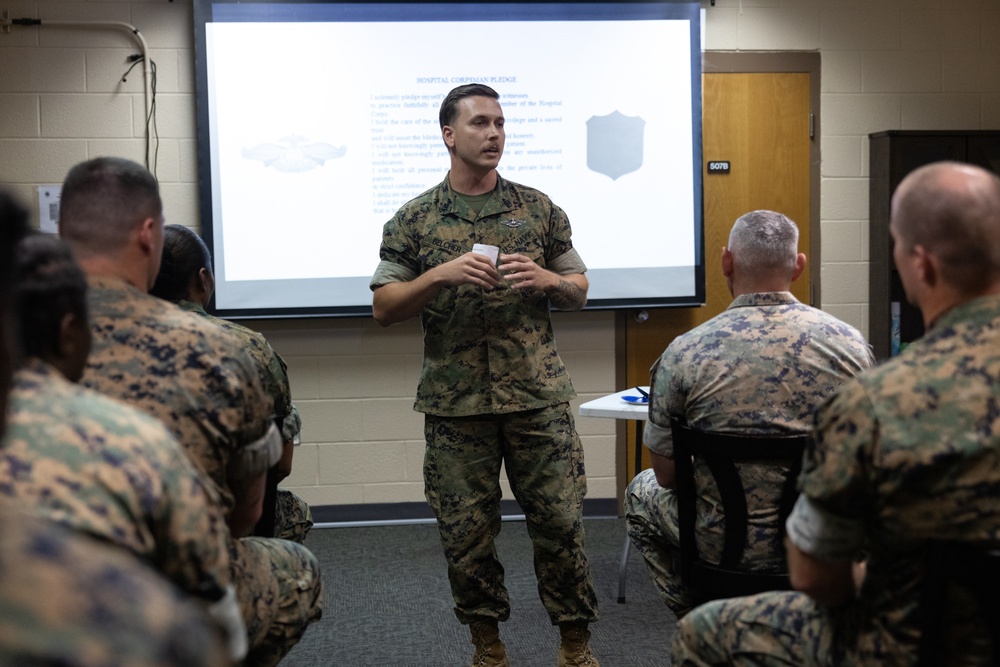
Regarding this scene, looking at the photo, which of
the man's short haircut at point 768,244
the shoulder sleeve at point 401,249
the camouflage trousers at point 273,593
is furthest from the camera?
the shoulder sleeve at point 401,249

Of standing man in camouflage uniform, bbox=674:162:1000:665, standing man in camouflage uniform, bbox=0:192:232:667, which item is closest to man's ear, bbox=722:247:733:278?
standing man in camouflage uniform, bbox=674:162:1000:665

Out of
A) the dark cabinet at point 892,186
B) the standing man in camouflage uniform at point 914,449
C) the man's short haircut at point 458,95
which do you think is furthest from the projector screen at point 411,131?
the standing man in camouflage uniform at point 914,449

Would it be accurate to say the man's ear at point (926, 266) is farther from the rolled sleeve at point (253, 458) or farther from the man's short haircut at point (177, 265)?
the man's short haircut at point (177, 265)

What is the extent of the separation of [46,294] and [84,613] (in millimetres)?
853

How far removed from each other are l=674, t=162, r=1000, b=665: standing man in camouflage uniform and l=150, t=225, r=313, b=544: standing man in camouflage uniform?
50.1 inches

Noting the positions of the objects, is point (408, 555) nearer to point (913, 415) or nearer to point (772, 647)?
point (772, 647)

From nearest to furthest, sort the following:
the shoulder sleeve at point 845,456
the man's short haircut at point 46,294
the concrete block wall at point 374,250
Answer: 1. the man's short haircut at point 46,294
2. the shoulder sleeve at point 845,456
3. the concrete block wall at point 374,250

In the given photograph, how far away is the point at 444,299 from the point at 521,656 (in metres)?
1.10

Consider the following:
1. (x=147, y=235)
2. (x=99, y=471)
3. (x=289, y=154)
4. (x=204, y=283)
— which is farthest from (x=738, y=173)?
(x=99, y=471)

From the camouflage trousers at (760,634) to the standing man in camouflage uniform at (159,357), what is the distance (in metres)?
0.79

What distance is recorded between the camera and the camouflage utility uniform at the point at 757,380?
207 cm

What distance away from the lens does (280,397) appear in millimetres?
2459

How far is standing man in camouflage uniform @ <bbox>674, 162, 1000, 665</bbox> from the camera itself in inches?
51.1

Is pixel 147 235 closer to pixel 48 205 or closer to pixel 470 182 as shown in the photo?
pixel 470 182
